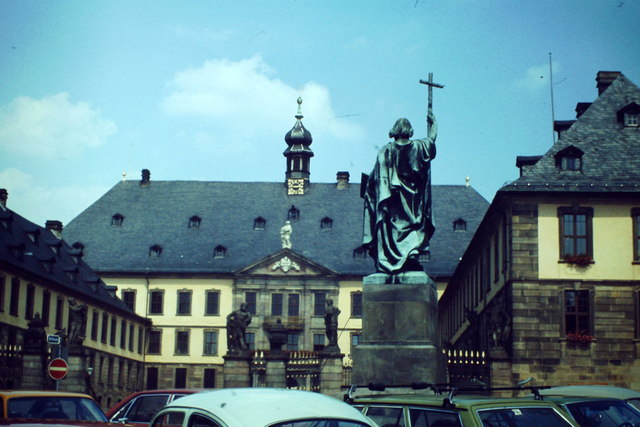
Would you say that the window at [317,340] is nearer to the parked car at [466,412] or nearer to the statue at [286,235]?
the statue at [286,235]

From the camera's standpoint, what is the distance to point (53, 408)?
12859 mm

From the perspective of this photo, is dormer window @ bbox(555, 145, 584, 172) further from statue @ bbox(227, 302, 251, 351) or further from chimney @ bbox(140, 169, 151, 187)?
chimney @ bbox(140, 169, 151, 187)

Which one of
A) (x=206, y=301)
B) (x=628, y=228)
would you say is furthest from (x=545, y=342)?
(x=206, y=301)

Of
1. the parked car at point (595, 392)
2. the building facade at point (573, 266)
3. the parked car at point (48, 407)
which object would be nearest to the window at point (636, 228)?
the building facade at point (573, 266)

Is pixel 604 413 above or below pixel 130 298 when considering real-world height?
below

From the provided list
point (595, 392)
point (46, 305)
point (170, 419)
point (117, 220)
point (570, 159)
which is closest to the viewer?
point (170, 419)

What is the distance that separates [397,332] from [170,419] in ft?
24.3

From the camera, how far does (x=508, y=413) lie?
955 cm

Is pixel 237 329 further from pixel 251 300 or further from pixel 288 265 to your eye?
pixel 251 300

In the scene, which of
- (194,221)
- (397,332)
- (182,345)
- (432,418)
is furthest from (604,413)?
(194,221)

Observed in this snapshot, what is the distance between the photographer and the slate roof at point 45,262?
51.8 metres

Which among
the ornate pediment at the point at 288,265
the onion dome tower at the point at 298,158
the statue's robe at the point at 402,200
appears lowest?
the statue's robe at the point at 402,200

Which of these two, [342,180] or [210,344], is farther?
[342,180]

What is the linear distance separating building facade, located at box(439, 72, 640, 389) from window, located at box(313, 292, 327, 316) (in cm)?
3654
